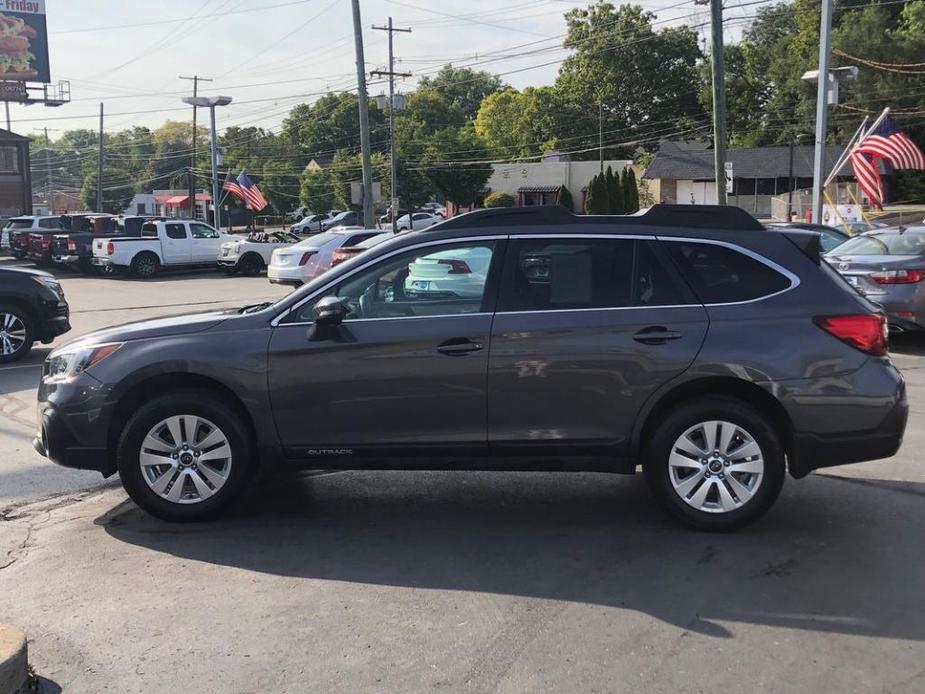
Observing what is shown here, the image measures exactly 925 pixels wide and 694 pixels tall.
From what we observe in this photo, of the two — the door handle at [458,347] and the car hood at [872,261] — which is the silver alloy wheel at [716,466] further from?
the car hood at [872,261]

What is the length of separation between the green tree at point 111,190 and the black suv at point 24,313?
9938cm

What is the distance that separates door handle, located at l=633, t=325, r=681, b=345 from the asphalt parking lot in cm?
112

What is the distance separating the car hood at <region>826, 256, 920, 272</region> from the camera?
463 inches

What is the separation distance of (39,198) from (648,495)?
151220mm

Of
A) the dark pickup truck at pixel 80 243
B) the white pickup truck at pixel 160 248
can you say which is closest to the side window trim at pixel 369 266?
the white pickup truck at pixel 160 248

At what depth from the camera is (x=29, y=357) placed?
12.6m

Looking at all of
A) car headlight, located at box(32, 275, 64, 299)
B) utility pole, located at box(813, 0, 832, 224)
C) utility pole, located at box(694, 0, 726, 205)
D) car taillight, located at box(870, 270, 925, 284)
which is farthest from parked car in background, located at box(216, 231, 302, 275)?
car taillight, located at box(870, 270, 925, 284)

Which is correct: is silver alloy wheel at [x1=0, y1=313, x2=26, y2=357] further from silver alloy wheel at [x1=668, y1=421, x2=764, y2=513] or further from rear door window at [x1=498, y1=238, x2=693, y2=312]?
silver alloy wheel at [x1=668, y1=421, x2=764, y2=513]

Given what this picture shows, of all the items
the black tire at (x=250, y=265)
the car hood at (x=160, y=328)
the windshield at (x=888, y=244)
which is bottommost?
the black tire at (x=250, y=265)

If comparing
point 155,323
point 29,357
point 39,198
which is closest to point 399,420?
point 155,323

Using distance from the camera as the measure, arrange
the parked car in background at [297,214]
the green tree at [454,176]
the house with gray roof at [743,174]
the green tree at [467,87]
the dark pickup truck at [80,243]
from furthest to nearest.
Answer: the green tree at [467,87] < the parked car in background at [297,214] < the green tree at [454,176] < the house with gray roof at [743,174] < the dark pickup truck at [80,243]

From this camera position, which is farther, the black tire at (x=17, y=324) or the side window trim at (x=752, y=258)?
the black tire at (x=17, y=324)

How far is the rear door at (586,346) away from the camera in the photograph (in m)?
5.26

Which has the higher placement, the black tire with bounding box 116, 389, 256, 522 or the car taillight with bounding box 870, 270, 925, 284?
the car taillight with bounding box 870, 270, 925, 284
